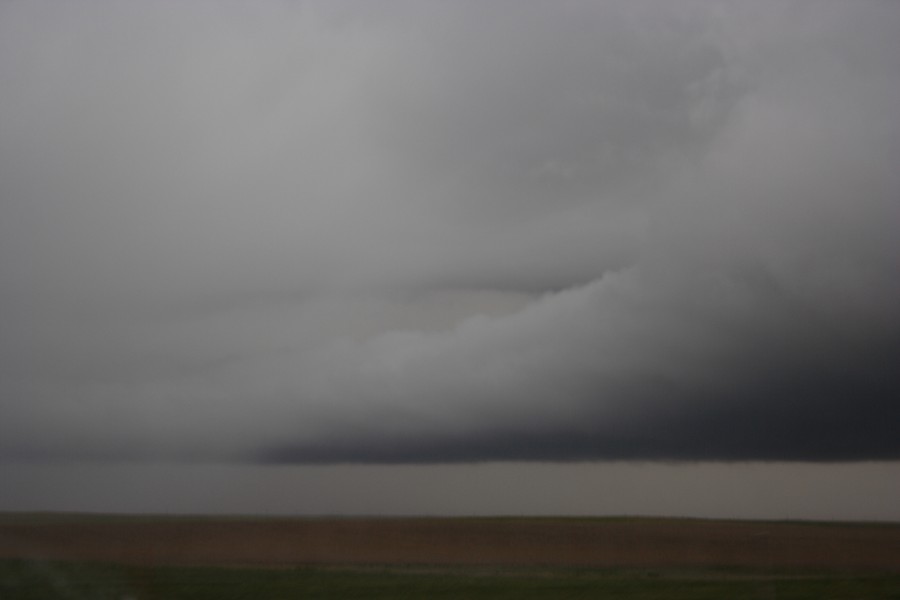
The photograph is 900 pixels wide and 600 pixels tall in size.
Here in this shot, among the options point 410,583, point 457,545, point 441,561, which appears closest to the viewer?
point 410,583

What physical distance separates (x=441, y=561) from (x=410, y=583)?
1429 centimetres

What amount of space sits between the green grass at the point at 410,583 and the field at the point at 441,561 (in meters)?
0.08

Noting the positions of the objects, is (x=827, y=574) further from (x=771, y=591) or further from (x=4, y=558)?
(x=4, y=558)

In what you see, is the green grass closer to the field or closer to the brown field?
the field

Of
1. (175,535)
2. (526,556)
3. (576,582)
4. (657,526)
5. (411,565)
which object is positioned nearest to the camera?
(576,582)

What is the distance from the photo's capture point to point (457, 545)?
218 feet

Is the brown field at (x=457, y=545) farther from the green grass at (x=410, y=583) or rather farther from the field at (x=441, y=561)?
the green grass at (x=410, y=583)

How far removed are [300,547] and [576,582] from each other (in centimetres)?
2810

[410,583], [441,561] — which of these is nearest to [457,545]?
[441,561]

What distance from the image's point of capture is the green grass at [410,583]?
1363 inches

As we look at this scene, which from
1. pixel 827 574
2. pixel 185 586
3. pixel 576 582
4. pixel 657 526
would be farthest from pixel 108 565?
pixel 657 526

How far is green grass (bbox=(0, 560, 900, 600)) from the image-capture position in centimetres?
3462

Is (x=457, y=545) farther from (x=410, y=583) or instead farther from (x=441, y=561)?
(x=410, y=583)

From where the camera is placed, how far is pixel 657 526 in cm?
8906
